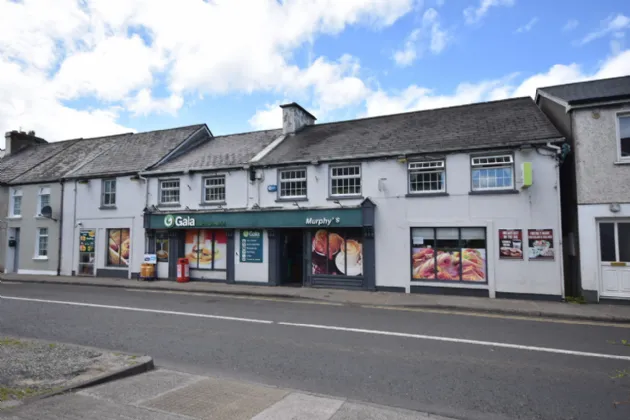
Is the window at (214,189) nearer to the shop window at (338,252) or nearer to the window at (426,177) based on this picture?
the shop window at (338,252)

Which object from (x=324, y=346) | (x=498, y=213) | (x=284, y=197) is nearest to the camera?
(x=324, y=346)

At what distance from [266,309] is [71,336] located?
16.4 ft

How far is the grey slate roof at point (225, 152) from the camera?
18.6 metres

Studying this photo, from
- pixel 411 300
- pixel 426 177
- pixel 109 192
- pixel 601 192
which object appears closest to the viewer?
pixel 601 192

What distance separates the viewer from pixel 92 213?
20859 mm

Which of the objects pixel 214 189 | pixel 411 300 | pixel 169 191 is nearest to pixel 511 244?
pixel 411 300

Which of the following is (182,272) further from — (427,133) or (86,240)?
(427,133)

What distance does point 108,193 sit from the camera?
20.8m

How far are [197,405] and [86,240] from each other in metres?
19.8

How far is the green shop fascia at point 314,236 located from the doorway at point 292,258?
0.16ft

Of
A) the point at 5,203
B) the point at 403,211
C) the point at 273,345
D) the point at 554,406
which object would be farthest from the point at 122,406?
the point at 5,203

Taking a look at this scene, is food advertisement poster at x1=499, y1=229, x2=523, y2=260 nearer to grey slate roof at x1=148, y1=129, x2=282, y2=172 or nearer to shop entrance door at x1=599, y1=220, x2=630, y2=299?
shop entrance door at x1=599, y1=220, x2=630, y2=299

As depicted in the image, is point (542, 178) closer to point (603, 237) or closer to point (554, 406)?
point (603, 237)

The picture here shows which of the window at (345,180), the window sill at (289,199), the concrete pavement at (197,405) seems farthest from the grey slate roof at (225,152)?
the concrete pavement at (197,405)
